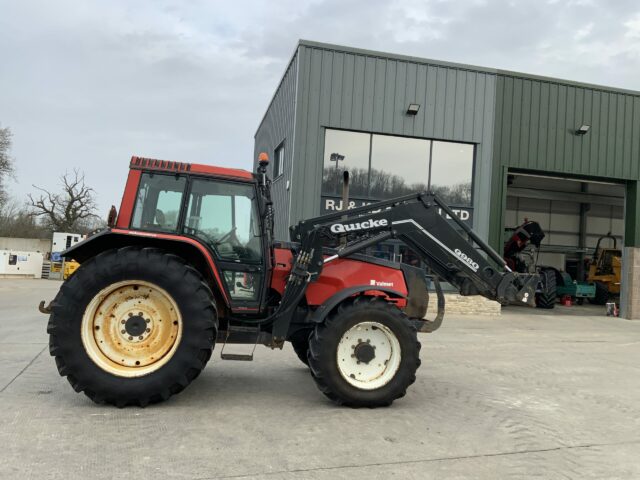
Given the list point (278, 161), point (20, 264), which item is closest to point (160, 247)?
point (278, 161)

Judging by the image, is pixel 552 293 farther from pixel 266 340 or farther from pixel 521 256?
pixel 266 340

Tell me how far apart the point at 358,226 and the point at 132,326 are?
2.59 metres

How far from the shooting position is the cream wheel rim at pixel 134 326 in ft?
16.2

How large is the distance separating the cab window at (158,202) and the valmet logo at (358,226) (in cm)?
168

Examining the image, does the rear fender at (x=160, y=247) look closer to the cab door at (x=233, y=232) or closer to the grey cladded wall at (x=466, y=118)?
the cab door at (x=233, y=232)

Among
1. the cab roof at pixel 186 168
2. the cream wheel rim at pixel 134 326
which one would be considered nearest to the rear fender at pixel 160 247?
the cream wheel rim at pixel 134 326

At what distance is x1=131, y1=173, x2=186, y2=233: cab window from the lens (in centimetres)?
516

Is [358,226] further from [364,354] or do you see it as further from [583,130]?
[583,130]

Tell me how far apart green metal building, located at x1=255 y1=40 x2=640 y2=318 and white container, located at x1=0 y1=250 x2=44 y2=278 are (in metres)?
18.6

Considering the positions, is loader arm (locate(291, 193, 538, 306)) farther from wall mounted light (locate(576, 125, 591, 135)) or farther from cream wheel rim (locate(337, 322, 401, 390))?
wall mounted light (locate(576, 125, 591, 135))

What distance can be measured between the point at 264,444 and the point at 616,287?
76.0ft

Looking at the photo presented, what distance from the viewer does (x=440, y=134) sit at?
50.1 ft

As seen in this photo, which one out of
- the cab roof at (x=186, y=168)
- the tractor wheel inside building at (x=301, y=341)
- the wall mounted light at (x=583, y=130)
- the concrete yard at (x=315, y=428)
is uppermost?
the wall mounted light at (x=583, y=130)

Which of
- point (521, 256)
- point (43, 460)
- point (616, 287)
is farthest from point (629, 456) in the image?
point (616, 287)
